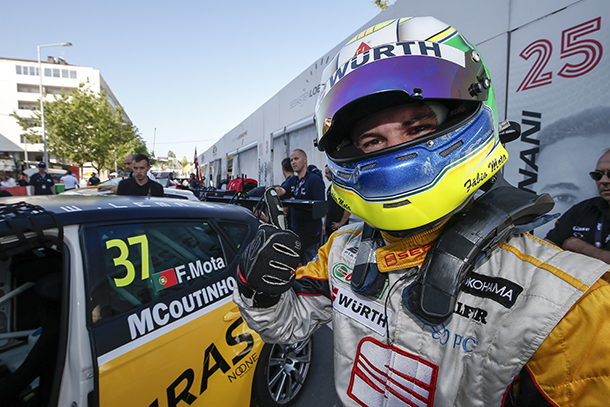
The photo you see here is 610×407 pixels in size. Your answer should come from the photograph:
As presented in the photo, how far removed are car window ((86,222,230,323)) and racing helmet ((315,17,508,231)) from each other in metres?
1.12

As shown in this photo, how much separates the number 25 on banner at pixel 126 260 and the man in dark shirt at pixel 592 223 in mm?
2863

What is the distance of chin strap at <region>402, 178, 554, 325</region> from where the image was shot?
74cm

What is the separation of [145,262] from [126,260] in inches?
3.9

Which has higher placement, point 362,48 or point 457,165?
point 362,48

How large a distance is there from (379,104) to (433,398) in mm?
959

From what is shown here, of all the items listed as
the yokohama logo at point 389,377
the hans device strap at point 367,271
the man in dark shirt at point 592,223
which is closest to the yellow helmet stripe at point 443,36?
the hans device strap at point 367,271

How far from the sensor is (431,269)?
775 mm

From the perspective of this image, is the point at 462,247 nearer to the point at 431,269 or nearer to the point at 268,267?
the point at 431,269

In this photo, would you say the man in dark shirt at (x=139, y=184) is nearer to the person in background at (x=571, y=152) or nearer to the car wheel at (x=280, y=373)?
the car wheel at (x=280, y=373)

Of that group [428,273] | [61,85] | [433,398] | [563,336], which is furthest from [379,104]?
[61,85]

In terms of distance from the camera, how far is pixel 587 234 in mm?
2162

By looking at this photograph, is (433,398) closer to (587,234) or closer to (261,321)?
(261,321)


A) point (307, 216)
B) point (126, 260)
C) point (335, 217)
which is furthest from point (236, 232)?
point (335, 217)

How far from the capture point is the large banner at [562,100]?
249 centimetres
